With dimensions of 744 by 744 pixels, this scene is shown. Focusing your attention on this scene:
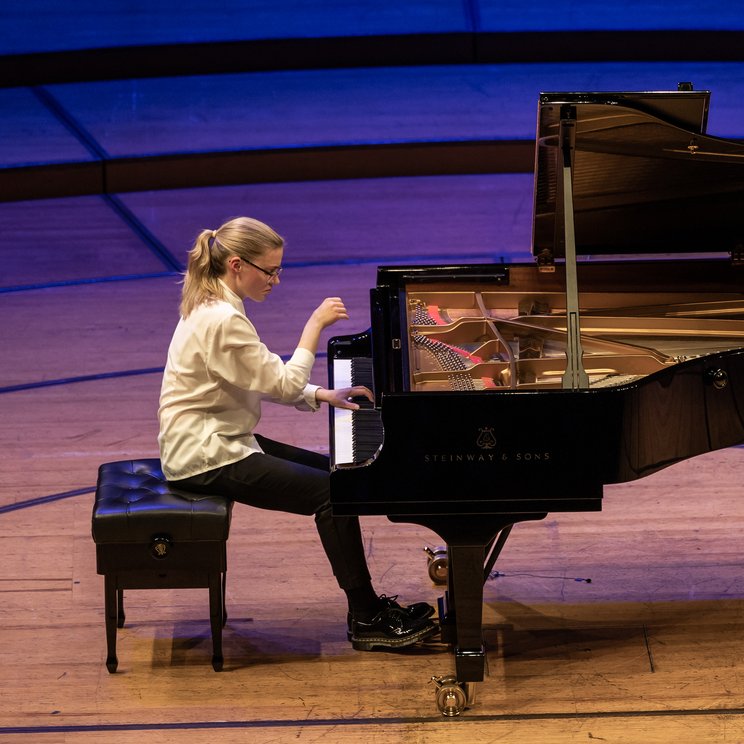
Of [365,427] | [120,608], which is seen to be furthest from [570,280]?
[120,608]

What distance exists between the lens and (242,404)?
3.42m

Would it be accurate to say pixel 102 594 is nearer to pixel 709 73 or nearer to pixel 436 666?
pixel 436 666

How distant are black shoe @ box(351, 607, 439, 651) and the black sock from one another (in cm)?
1

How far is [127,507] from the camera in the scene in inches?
128

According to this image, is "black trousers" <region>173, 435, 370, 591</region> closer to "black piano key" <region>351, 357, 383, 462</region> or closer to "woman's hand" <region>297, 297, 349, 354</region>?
"black piano key" <region>351, 357, 383, 462</region>

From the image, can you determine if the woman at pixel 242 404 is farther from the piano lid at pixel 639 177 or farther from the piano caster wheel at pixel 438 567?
the piano lid at pixel 639 177

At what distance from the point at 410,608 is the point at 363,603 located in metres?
0.16

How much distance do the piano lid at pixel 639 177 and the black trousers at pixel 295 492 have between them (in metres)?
1.04

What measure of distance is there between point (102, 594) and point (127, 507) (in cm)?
65

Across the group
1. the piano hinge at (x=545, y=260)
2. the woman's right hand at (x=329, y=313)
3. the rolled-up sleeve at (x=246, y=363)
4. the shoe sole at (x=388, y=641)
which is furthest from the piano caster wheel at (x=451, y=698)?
the piano hinge at (x=545, y=260)

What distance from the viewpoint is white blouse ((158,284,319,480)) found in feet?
10.8

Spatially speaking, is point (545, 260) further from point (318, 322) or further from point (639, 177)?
point (318, 322)

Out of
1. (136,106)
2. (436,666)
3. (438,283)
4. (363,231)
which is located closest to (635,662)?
(436,666)

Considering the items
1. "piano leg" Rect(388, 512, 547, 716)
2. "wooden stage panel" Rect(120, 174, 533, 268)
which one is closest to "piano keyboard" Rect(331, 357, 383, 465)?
"piano leg" Rect(388, 512, 547, 716)
